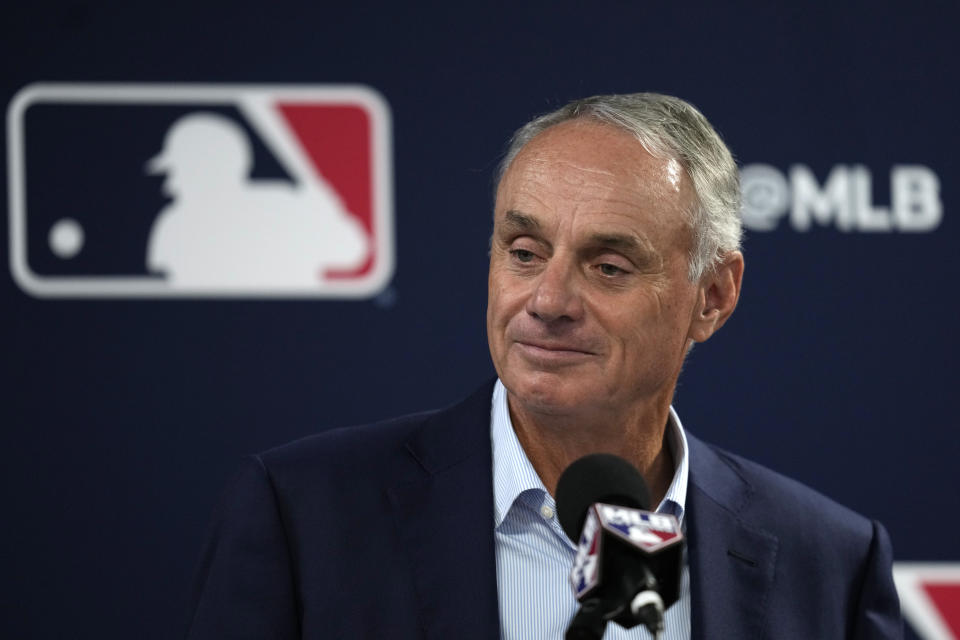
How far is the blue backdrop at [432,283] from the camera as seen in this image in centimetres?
246

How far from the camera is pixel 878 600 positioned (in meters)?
1.90

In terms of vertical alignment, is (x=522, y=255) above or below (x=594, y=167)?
below

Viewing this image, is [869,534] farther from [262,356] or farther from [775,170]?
[262,356]

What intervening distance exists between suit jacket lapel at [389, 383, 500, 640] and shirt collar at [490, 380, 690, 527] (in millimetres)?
25

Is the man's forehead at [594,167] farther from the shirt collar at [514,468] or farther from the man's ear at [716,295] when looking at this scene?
the shirt collar at [514,468]

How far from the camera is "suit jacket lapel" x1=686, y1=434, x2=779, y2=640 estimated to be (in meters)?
1.77

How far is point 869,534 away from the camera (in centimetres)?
196

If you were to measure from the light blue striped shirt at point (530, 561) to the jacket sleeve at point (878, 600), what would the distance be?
0.28 meters

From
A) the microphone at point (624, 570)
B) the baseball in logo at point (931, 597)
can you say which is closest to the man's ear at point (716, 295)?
→ the microphone at point (624, 570)

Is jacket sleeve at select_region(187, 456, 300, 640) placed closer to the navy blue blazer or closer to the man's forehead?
the navy blue blazer

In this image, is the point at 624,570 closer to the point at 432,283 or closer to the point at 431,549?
the point at 431,549

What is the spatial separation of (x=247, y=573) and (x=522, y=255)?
1.83 ft

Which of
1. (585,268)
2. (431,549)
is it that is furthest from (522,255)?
(431,549)

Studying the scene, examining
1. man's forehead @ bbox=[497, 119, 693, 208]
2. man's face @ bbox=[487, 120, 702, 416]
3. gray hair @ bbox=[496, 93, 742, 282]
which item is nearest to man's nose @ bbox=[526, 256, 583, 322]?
man's face @ bbox=[487, 120, 702, 416]
